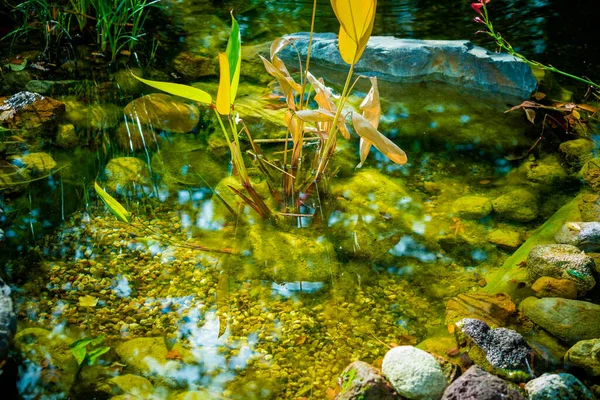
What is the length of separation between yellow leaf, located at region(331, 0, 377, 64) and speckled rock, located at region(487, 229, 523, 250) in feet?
3.13

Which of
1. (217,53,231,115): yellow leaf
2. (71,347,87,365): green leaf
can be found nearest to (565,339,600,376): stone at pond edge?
(217,53,231,115): yellow leaf

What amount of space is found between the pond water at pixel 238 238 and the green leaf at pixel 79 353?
1.7 inches

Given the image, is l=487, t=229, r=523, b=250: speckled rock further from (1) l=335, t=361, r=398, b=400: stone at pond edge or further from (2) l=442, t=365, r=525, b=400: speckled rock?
(1) l=335, t=361, r=398, b=400: stone at pond edge

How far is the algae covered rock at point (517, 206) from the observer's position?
7.92 ft

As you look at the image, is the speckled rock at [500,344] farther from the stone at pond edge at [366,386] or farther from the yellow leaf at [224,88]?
the yellow leaf at [224,88]

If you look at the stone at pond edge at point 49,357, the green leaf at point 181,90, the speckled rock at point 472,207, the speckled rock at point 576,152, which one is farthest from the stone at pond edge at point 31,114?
the speckled rock at point 576,152

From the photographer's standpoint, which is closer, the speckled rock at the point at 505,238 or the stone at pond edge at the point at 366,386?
the stone at pond edge at the point at 366,386

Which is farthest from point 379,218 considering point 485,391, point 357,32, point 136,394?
point 136,394

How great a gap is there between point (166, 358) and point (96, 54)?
2585 mm

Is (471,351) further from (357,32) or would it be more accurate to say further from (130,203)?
(130,203)

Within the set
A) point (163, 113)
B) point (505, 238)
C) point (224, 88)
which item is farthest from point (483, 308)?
point (163, 113)

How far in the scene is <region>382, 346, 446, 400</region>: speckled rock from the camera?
1599 mm

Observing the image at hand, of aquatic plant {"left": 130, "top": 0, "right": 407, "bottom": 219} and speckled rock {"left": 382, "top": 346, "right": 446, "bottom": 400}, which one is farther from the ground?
aquatic plant {"left": 130, "top": 0, "right": 407, "bottom": 219}

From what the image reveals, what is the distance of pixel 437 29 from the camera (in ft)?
14.0
